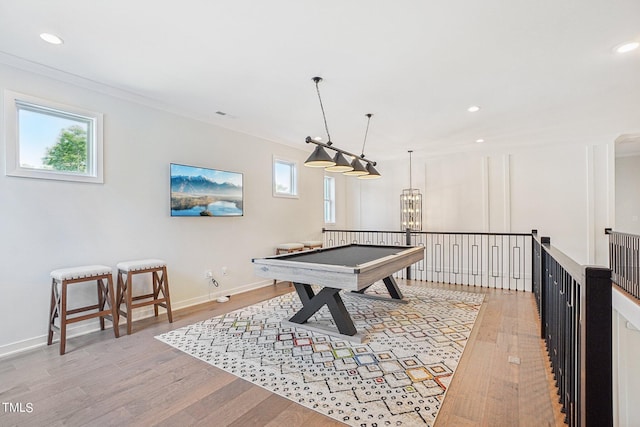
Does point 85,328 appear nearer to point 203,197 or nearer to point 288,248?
point 203,197

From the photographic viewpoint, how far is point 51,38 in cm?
245

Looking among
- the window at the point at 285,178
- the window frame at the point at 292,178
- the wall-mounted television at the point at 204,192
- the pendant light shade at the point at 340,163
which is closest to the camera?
the pendant light shade at the point at 340,163

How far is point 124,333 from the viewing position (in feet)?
10.5

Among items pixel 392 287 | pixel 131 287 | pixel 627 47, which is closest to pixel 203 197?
pixel 131 287

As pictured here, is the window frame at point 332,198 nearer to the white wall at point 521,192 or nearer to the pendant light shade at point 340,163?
the white wall at point 521,192

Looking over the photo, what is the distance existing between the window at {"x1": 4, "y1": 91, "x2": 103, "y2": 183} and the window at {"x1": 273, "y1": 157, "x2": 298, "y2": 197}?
2868 millimetres

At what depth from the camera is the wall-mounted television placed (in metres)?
4.02

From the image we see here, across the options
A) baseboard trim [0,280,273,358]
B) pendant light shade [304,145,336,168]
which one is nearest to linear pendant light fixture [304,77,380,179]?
pendant light shade [304,145,336,168]

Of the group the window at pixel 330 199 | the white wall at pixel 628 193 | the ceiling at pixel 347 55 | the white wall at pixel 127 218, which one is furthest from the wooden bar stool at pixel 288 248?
the white wall at pixel 628 193

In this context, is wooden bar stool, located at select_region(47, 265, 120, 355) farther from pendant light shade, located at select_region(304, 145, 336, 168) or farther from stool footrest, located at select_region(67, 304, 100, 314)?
pendant light shade, located at select_region(304, 145, 336, 168)

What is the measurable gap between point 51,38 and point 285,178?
399cm

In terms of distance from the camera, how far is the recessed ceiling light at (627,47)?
253cm

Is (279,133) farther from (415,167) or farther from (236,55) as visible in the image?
(415,167)

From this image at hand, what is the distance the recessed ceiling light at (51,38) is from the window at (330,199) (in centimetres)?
557
